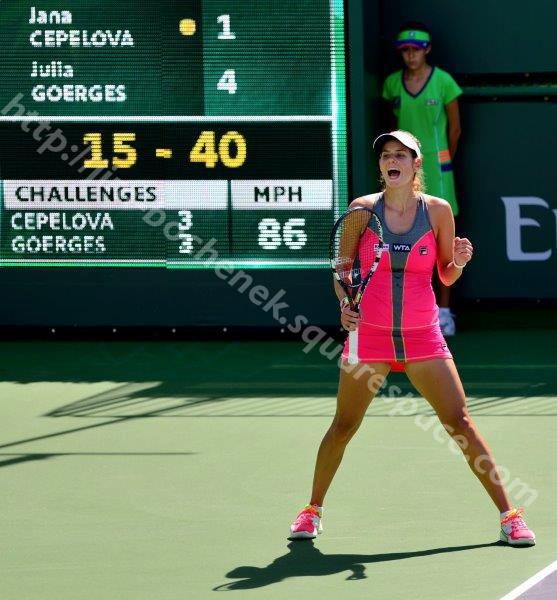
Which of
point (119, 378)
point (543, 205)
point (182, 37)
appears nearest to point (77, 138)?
point (182, 37)

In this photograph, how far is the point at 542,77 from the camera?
43.2 ft

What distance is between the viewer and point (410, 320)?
6617mm

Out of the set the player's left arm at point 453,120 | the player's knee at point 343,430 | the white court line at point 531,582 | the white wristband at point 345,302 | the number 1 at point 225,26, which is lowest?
the white court line at point 531,582

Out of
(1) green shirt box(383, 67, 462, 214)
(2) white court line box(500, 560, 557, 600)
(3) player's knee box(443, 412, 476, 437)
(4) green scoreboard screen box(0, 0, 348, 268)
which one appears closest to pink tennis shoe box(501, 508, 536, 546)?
(2) white court line box(500, 560, 557, 600)

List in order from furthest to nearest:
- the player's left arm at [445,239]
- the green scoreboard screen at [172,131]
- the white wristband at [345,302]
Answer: the green scoreboard screen at [172,131]
the player's left arm at [445,239]
the white wristband at [345,302]

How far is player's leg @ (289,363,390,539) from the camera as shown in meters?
6.61

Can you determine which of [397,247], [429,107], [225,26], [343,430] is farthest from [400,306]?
[429,107]

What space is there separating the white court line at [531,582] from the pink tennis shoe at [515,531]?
0.86 feet

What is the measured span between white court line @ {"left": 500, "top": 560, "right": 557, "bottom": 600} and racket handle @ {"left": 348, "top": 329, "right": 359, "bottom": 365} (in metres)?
1.14

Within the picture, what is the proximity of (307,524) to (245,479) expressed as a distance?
1.20 m

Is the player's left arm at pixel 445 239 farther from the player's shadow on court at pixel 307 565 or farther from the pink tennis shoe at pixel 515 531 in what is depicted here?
the player's shadow on court at pixel 307 565

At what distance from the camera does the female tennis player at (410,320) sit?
21.7 ft

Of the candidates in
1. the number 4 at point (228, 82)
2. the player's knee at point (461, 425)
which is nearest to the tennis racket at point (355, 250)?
the player's knee at point (461, 425)

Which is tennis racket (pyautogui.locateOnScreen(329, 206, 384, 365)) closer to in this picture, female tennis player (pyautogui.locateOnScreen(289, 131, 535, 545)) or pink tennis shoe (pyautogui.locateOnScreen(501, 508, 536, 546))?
female tennis player (pyautogui.locateOnScreen(289, 131, 535, 545))
